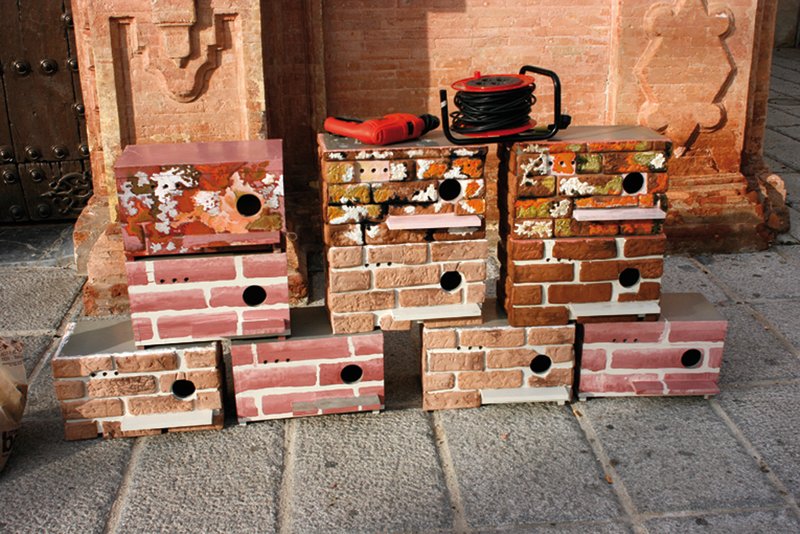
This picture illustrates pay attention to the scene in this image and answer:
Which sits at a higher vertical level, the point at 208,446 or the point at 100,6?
the point at 100,6

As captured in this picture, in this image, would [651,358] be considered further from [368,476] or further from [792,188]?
[792,188]

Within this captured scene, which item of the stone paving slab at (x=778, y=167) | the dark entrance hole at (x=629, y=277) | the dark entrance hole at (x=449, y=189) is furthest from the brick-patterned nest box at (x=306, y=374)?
the stone paving slab at (x=778, y=167)

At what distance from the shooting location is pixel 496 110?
401cm

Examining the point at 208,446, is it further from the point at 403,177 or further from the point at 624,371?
the point at 624,371

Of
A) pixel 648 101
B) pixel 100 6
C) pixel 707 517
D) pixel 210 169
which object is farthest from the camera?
pixel 648 101

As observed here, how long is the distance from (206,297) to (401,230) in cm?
93

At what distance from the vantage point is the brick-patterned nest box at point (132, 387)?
4.03m

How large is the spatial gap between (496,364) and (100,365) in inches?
71.6

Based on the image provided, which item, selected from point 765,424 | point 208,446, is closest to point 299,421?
point 208,446

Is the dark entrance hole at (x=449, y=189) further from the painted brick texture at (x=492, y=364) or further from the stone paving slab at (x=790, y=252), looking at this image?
the stone paving slab at (x=790, y=252)

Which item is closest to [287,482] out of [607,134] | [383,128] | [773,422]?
[383,128]

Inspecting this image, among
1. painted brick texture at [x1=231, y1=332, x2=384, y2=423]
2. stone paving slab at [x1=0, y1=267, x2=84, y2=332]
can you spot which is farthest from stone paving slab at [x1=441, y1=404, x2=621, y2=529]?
stone paving slab at [x1=0, y1=267, x2=84, y2=332]

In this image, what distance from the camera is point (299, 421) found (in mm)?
4230

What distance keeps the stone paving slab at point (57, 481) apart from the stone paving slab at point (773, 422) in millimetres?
2797
